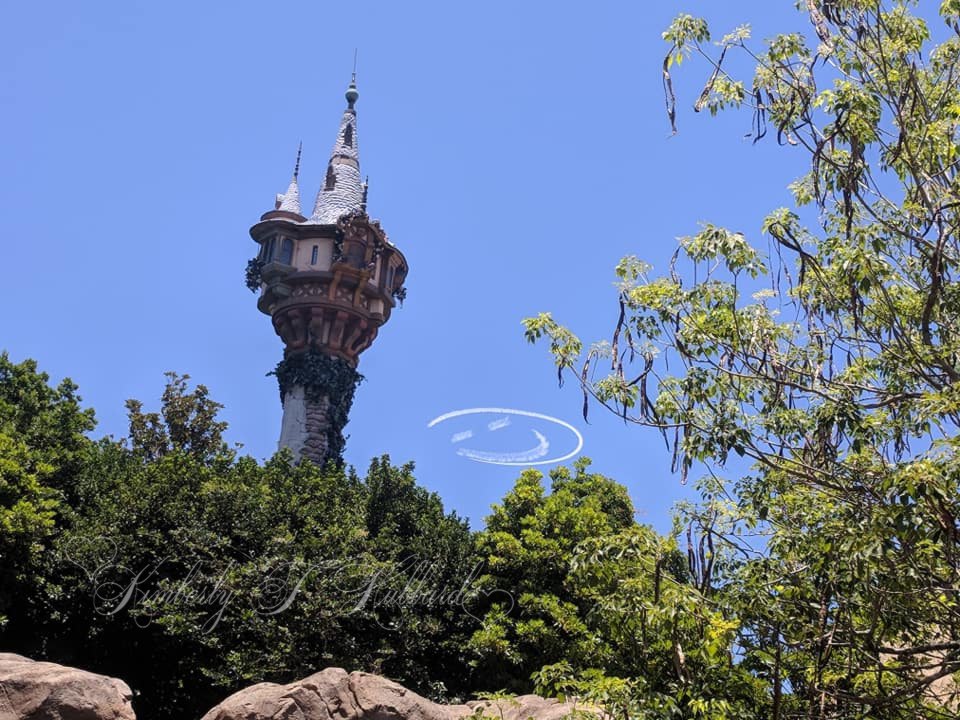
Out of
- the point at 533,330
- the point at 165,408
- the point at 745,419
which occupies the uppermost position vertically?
the point at 165,408

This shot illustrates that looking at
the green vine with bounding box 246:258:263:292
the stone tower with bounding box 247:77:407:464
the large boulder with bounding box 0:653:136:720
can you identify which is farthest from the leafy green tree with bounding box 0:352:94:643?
the green vine with bounding box 246:258:263:292

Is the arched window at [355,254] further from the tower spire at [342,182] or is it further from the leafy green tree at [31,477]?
the leafy green tree at [31,477]

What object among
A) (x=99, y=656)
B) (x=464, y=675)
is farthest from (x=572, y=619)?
(x=99, y=656)

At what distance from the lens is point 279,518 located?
24172mm

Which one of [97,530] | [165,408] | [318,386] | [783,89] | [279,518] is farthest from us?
[318,386]

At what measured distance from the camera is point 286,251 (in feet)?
145

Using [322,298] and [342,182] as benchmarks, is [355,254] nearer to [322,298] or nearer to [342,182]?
[322,298]

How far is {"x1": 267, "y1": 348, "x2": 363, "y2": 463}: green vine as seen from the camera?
38.8 meters

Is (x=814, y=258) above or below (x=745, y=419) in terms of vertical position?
above

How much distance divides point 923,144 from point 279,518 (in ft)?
58.9

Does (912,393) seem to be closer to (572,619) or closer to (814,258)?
(814,258)

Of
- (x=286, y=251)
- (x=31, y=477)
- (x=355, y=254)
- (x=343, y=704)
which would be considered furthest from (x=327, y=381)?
(x=343, y=704)

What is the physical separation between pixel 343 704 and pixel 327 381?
25.2m

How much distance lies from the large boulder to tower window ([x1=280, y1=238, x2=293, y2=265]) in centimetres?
3085
